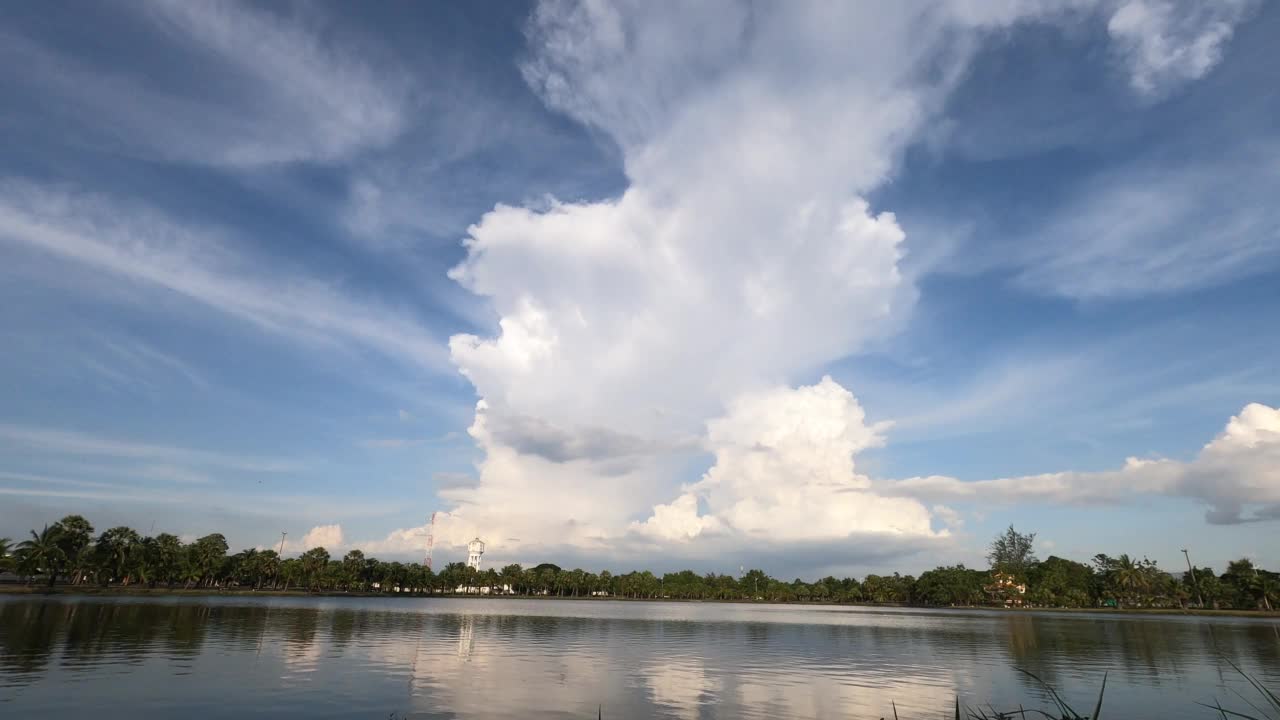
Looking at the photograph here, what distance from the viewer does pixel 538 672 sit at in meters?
41.8

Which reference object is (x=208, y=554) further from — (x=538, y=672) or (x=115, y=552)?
(x=538, y=672)

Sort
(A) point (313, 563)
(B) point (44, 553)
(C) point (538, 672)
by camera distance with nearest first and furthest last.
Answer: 1. (C) point (538, 672)
2. (B) point (44, 553)
3. (A) point (313, 563)

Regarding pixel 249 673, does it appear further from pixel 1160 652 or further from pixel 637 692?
pixel 1160 652

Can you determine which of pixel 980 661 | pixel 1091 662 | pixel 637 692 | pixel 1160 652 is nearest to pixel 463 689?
pixel 637 692

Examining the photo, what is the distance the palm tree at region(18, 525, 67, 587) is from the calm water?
78056 mm

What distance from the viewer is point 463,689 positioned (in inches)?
1372

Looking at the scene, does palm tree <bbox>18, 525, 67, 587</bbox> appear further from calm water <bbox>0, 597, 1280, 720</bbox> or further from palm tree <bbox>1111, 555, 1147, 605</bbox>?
palm tree <bbox>1111, 555, 1147, 605</bbox>

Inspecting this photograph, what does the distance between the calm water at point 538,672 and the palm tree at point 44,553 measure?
256ft

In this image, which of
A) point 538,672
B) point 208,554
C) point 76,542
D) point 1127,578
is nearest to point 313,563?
point 208,554

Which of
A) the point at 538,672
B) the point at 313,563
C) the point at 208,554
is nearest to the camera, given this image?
the point at 538,672

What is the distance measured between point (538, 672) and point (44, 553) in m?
142

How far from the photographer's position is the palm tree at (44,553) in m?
132

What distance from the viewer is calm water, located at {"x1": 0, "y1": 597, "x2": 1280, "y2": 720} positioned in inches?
1218

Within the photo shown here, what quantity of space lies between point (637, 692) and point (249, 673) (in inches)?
828
